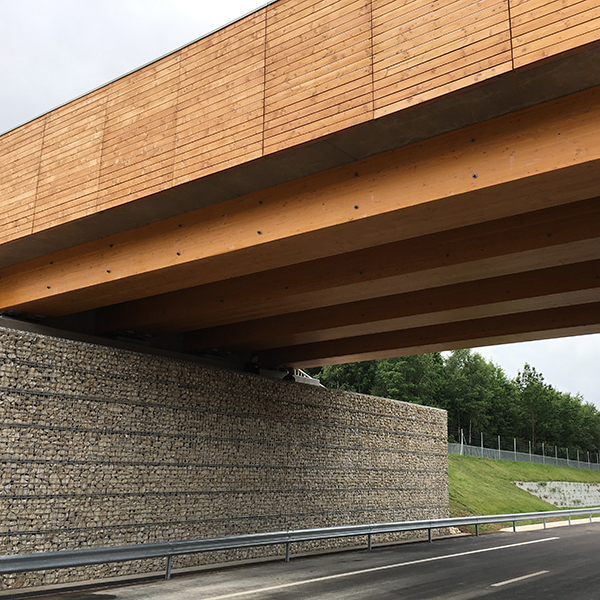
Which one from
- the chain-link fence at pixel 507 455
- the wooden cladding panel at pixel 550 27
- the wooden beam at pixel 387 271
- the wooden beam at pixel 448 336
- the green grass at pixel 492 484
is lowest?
the green grass at pixel 492 484

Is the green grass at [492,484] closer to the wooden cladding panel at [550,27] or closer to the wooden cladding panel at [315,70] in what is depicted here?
the wooden cladding panel at [315,70]

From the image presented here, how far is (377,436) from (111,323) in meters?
10.1

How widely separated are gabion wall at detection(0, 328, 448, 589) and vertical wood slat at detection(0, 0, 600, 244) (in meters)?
3.20

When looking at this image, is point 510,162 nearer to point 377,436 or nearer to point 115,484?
point 115,484

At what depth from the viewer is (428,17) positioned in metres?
7.55

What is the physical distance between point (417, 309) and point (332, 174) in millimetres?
5535

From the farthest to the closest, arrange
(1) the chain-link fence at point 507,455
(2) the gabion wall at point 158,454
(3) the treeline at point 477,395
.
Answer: (3) the treeline at point 477,395
(1) the chain-link fence at point 507,455
(2) the gabion wall at point 158,454

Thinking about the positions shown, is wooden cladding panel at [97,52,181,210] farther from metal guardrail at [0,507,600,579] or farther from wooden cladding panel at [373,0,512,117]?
metal guardrail at [0,507,600,579]

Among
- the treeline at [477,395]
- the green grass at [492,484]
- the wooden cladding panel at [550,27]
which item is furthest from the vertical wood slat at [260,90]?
the treeline at [477,395]

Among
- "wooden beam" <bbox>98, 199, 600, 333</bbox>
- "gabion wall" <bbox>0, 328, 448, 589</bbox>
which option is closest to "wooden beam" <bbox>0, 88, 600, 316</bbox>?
"wooden beam" <bbox>98, 199, 600, 333</bbox>

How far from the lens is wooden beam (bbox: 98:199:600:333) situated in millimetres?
9406

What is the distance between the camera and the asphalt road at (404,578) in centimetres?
988

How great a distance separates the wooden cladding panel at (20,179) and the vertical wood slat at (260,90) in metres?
0.03

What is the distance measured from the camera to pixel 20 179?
39.7 ft
